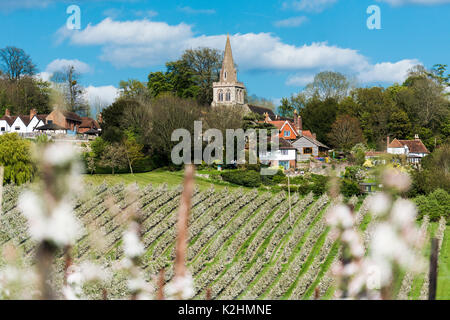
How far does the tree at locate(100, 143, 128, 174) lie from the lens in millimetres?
44406

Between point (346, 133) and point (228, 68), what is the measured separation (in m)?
24.2

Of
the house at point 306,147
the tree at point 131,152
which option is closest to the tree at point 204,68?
the house at point 306,147

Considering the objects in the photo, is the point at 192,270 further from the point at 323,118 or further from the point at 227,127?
the point at 323,118

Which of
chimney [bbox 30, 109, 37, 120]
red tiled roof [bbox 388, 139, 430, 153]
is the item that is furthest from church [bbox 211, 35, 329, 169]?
chimney [bbox 30, 109, 37, 120]

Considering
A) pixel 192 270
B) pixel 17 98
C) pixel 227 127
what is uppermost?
pixel 17 98

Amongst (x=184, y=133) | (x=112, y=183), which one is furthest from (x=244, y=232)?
(x=184, y=133)

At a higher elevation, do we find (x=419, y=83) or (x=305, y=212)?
(x=419, y=83)

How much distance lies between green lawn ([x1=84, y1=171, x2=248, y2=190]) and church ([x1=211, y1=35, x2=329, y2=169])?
991 cm

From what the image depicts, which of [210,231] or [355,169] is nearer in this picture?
[210,231]

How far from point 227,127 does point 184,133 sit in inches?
167

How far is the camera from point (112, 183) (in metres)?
39.7
